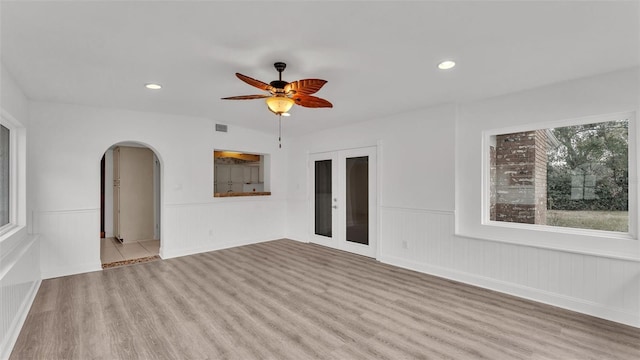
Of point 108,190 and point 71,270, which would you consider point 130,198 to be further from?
point 71,270

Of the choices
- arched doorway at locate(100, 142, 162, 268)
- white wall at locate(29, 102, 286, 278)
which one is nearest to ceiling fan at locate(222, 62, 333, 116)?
white wall at locate(29, 102, 286, 278)

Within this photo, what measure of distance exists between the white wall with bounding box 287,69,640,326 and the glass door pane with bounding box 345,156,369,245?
387 millimetres

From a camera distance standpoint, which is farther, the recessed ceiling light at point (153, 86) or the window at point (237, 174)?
the window at point (237, 174)

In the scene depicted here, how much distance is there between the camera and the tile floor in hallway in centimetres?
516

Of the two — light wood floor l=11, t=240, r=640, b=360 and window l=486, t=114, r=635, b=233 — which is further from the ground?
Result: window l=486, t=114, r=635, b=233

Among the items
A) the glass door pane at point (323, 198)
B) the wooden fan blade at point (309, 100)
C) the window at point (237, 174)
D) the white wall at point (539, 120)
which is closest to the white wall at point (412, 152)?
the white wall at point (539, 120)

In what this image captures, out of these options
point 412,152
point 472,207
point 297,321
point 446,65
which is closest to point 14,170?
point 297,321

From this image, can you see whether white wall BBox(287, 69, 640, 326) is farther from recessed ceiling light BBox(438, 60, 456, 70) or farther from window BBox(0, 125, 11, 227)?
window BBox(0, 125, 11, 227)

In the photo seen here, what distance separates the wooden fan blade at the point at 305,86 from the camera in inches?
99.0

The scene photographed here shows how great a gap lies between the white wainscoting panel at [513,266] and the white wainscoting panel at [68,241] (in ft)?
14.9

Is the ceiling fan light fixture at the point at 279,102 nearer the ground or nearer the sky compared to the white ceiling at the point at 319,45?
nearer the ground

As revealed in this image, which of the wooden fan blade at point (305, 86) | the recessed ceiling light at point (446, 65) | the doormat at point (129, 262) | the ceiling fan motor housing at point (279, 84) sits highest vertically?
the recessed ceiling light at point (446, 65)

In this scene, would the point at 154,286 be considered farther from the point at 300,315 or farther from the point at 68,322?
the point at 300,315

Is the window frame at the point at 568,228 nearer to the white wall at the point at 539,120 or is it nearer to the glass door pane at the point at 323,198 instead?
the white wall at the point at 539,120
